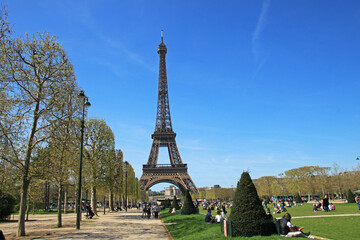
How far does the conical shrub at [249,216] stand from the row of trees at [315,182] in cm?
6503

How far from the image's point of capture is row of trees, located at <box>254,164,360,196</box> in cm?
6581

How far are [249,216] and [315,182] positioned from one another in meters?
68.2

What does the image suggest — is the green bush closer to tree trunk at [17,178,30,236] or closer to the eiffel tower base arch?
tree trunk at [17,178,30,236]

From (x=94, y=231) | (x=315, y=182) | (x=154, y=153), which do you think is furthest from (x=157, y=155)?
(x=94, y=231)

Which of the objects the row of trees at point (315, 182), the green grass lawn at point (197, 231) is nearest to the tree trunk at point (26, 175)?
the green grass lawn at point (197, 231)

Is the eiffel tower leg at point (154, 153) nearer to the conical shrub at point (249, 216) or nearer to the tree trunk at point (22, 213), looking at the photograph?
the tree trunk at point (22, 213)

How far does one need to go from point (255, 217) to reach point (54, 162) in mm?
12332

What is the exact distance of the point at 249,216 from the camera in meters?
11.3

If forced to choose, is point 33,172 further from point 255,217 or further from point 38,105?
point 255,217

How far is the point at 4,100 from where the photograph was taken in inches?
565

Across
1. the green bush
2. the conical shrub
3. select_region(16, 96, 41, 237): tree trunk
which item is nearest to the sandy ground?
select_region(16, 96, 41, 237): tree trunk

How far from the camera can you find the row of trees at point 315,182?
65812 mm

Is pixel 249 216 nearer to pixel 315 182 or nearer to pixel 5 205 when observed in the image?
pixel 5 205

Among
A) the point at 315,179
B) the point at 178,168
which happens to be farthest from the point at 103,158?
the point at 315,179
